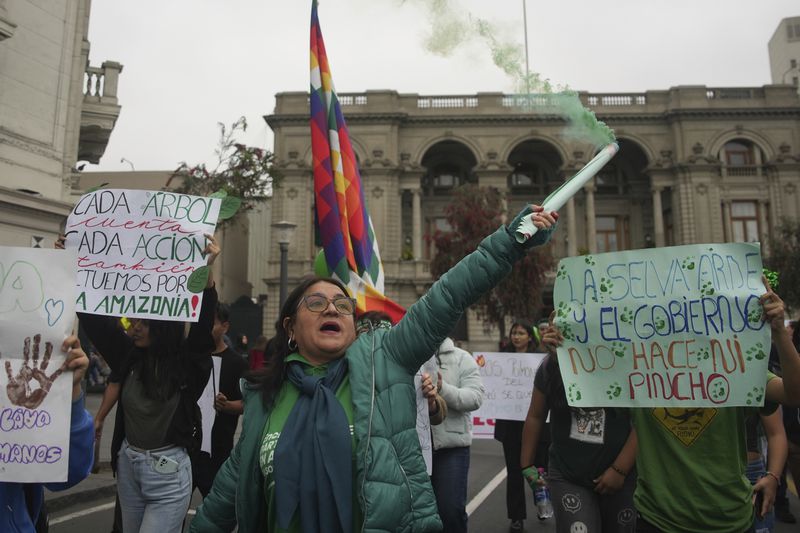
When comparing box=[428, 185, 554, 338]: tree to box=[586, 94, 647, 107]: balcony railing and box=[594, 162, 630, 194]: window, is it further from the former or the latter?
box=[594, 162, 630, 194]: window

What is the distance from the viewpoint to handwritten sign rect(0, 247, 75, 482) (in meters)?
2.54

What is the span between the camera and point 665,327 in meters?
3.11

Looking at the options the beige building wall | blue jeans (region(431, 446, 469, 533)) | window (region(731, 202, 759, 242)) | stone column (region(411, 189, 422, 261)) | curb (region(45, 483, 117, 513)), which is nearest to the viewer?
blue jeans (region(431, 446, 469, 533))

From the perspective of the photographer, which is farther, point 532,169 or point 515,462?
point 532,169

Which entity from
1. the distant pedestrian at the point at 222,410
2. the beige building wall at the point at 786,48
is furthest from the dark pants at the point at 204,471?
the beige building wall at the point at 786,48

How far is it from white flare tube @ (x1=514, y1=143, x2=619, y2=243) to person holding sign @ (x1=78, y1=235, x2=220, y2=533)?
2.13m

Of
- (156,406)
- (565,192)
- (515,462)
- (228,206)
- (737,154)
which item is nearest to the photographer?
(565,192)

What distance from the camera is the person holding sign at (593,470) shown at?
3574 millimetres

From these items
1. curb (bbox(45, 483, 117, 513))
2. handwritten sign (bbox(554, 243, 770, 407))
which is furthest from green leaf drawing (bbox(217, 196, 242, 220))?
curb (bbox(45, 483, 117, 513))

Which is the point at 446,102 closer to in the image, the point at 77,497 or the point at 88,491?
the point at 88,491

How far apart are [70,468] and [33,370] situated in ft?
1.55

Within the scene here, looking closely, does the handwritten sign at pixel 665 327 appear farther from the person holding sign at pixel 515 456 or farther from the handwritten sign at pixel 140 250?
the handwritten sign at pixel 140 250

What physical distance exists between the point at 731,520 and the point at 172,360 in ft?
10.2

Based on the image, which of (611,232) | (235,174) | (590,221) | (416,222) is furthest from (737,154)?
(235,174)
